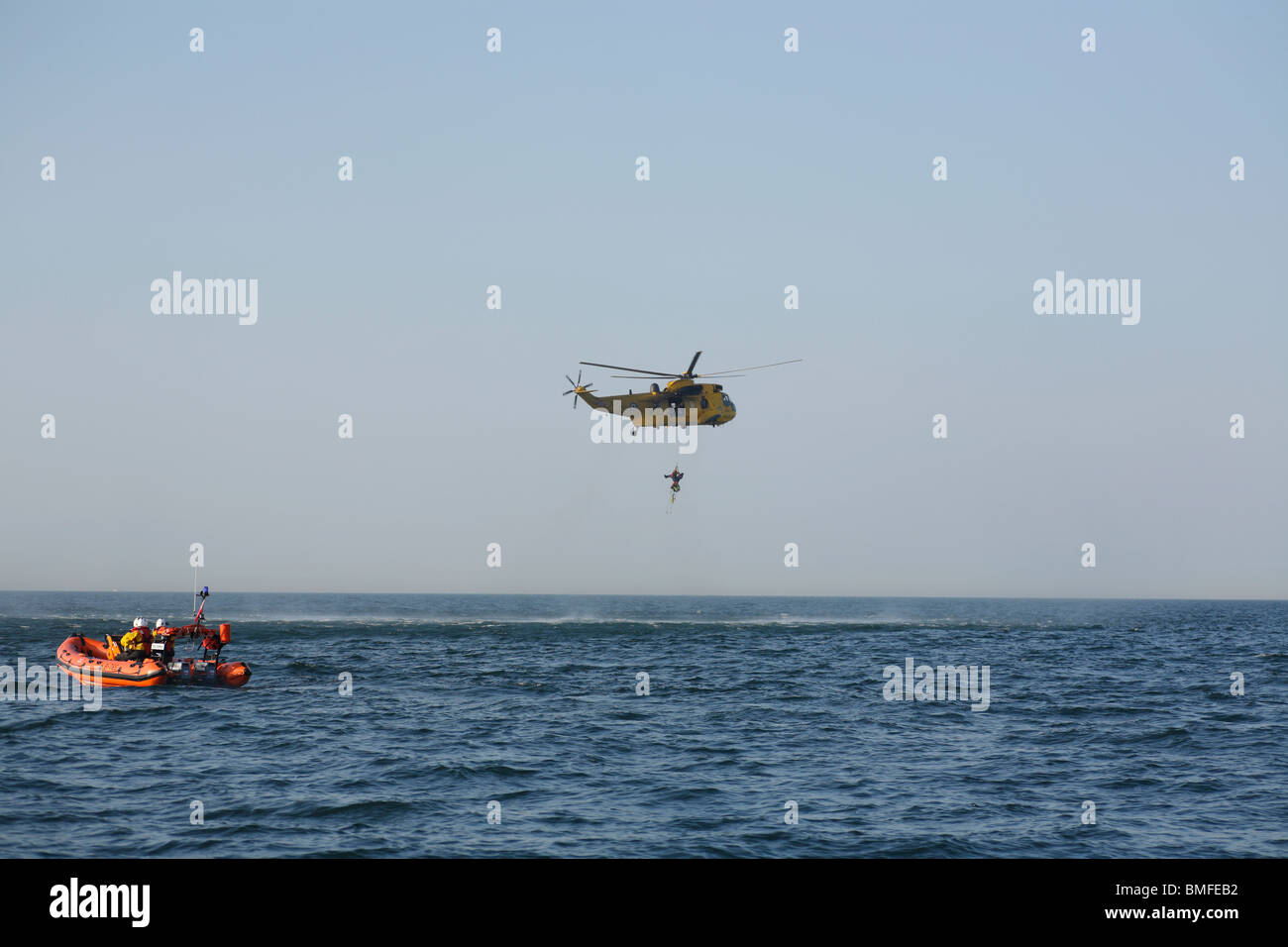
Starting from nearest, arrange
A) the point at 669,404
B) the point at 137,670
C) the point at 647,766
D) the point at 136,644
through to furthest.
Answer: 1. the point at 647,766
2. the point at 137,670
3. the point at 136,644
4. the point at 669,404

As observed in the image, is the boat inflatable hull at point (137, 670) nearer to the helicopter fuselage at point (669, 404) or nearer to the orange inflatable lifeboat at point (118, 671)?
the orange inflatable lifeboat at point (118, 671)

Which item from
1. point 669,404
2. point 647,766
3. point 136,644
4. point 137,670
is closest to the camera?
point 647,766

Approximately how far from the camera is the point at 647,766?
30.0 metres

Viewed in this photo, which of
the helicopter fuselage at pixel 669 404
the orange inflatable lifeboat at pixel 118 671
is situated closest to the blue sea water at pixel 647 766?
the orange inflatable lifeboat at pixel 118 671

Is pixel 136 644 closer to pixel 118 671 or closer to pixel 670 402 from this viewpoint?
pixel 118 671

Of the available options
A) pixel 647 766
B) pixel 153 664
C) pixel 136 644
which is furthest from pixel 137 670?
pixel 647 766

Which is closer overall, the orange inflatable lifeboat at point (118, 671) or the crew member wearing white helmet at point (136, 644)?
the orange inflatable lifeboat at point (118, 671)

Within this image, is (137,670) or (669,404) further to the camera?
(669,404)

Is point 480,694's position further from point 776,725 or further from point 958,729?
point 958,729

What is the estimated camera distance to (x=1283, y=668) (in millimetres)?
60906

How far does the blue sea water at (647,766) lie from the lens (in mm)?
22297

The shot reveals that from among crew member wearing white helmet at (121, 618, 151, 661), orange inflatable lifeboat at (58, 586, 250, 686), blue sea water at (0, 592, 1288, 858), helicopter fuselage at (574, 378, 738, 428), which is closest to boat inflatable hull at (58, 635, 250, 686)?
orange inflatable lifeboat at (58, 586, 250, 686)
